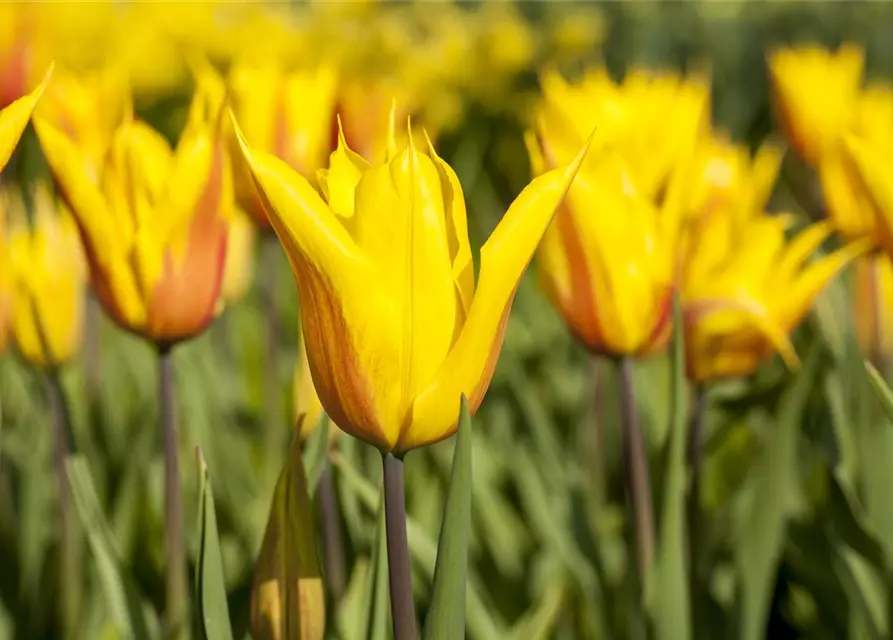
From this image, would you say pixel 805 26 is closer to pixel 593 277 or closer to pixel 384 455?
pixel 593 277

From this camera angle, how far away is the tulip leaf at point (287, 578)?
722mm

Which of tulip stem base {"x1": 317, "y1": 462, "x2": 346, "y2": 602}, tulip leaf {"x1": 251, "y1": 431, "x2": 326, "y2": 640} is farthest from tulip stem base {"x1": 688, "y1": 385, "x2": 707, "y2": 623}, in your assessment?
tulip leaf {"x1": 251, "y1": 431, "x2": 326, "y2": 640}

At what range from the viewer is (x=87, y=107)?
4.29ft

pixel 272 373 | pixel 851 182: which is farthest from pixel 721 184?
pixel 272 373

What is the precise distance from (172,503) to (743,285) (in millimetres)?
533

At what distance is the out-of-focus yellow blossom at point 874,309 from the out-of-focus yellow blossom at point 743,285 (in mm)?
239

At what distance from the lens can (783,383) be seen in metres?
1.36

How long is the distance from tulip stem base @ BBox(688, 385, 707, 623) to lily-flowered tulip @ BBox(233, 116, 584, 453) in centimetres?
52

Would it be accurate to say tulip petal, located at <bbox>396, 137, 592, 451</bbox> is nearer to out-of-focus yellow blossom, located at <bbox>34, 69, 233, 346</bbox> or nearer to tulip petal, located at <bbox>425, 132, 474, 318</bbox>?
tulip petal, located at <bbox>425, 132, 474, 318</bbox>

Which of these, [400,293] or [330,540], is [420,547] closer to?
[330,540]

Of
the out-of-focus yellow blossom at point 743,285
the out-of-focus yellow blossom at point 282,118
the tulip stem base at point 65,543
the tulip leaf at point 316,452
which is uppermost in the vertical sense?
the out-of-focus yellow blossom at point 282,118

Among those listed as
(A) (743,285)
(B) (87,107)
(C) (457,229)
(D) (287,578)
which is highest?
(B) (87,107)

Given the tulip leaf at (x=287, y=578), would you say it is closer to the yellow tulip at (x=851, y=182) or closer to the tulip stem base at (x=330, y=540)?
the tulip stem base at (x=330, y=540)

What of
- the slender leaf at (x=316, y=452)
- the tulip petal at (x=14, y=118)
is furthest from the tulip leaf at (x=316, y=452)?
the tulip petal at (x=14, y=118)
